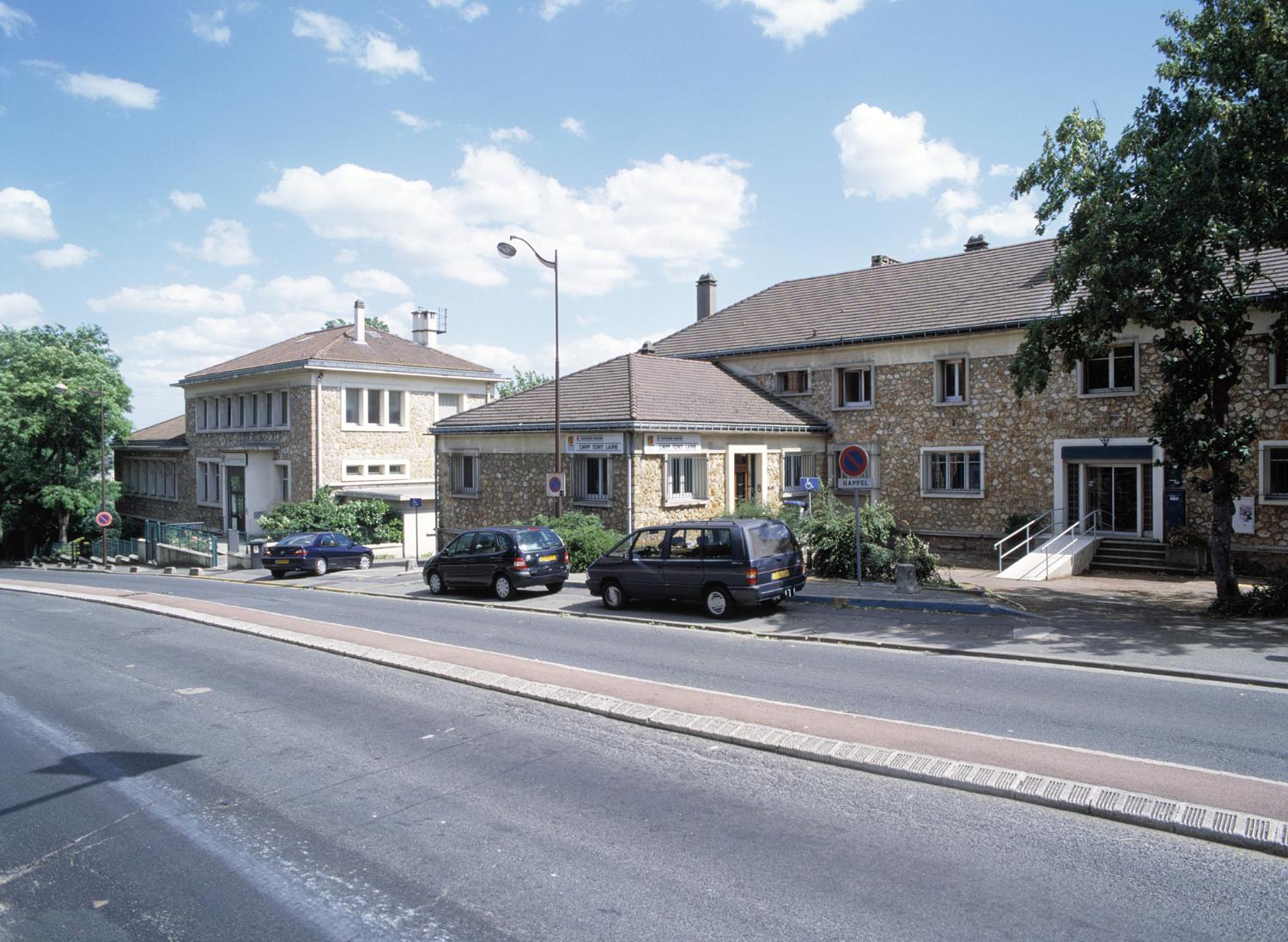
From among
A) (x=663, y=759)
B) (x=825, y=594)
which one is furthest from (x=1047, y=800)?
(x=825, y=594)

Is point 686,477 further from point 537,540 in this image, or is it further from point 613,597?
point 613,597

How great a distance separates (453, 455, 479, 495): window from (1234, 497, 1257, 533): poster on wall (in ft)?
67.9

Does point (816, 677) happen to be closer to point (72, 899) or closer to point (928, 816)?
point (928, 816)

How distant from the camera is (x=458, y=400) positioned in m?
43.1

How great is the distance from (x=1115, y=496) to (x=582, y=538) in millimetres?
13727

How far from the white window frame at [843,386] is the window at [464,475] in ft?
38.4

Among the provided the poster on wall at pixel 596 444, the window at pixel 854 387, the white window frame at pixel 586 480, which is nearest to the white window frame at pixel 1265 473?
the window at pixel 854 387

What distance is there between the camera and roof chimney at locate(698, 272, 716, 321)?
38250mm

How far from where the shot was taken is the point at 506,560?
19344mm

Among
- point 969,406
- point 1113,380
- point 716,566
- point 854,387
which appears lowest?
point 716,566

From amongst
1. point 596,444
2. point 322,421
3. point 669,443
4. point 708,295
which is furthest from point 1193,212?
point 322,421

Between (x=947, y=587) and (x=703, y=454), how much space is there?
31.8 ft

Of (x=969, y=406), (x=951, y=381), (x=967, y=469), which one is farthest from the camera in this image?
(x=951, y=381)

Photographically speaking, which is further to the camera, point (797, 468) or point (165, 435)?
point (165, 435)
